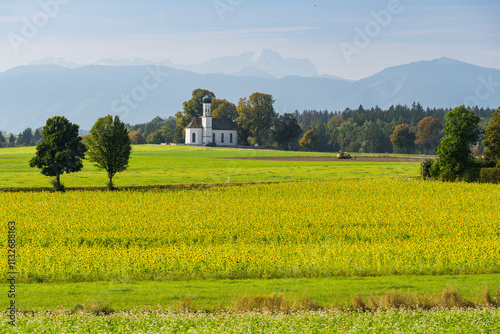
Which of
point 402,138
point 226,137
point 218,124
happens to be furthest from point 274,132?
point 402,138

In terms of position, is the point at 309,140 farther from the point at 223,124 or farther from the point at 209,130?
the point at 209,130

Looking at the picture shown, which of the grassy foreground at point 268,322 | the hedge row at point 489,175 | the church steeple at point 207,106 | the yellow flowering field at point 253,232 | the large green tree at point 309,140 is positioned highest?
the church steeple at point 207,106

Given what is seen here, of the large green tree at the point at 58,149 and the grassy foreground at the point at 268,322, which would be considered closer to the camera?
the grassy foreground at the point at 268,322

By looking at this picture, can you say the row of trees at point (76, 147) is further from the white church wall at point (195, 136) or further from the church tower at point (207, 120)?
the white church wall at point (195, 136)

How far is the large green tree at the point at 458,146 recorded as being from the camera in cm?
6350

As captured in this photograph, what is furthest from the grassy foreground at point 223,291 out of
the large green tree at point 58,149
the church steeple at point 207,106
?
the church steeple at point 207,106

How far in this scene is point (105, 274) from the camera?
21.6 metres

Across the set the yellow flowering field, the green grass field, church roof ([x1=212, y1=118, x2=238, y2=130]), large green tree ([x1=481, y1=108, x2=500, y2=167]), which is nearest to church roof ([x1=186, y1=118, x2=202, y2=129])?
church roof ([x1=212, y1=118, x2=238, y2=130])

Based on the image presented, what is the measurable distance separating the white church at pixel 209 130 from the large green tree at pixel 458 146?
115364 mm

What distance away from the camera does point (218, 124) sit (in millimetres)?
177500

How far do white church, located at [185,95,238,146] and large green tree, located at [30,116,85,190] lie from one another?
380 ft

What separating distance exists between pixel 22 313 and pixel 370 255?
605 inches

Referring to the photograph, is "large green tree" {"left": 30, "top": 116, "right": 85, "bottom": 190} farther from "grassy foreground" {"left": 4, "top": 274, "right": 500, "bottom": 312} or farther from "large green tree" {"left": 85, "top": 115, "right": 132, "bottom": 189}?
"grassy foreground" {"left": 4, "top": 274, "right": 500, "bottom": 312}

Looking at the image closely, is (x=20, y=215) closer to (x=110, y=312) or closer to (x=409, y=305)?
(x=110, y=312)
